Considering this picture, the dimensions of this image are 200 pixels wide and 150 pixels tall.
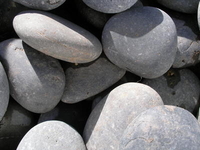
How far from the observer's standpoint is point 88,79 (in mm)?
1278

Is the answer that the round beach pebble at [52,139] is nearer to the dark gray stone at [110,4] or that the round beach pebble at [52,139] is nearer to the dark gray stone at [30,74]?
the dark gray stone at [30,74]

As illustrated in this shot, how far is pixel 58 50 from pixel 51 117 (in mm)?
437

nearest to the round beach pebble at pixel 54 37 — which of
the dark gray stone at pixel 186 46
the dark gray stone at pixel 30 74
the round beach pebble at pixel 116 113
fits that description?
the dark gray stone at pixel 30 74

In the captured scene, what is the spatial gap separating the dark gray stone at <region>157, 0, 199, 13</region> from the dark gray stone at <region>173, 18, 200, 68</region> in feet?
0.23

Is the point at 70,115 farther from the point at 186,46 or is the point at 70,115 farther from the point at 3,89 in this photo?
the point at 186,46

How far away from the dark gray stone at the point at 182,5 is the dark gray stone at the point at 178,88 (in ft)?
1.05

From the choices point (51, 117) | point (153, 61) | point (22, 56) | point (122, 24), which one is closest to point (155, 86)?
point (153, 61)

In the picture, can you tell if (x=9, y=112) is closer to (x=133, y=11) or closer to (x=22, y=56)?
(x=22, y=56)

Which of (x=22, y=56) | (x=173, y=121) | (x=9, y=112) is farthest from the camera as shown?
(x=9, y=112)

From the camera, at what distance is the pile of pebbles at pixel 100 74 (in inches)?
39.8

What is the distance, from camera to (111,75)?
1.30 metres

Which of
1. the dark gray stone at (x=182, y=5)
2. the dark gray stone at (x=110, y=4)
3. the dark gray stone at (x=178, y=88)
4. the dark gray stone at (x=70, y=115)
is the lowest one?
the dark gray stone at (x=70, y=115)

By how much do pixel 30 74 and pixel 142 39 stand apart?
20.6 inches

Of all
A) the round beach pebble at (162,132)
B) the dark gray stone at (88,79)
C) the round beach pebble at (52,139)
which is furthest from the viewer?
the dark gray stone at (88,79)
